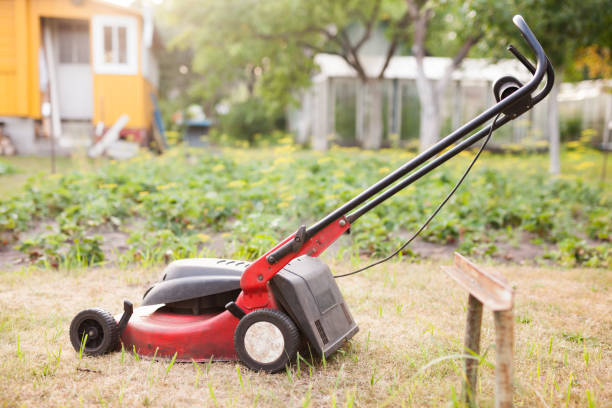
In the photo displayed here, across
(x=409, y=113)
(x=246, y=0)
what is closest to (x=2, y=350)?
(x=246, y=0)

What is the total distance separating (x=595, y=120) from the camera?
20484mm

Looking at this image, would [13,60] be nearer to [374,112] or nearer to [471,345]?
[374,112]

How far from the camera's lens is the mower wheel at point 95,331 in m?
2.41

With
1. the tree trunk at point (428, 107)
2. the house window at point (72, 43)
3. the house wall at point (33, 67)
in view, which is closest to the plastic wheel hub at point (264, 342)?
the house wall at point (33, 67)

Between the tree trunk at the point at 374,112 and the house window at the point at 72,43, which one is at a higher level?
the house window at the point at 72,43

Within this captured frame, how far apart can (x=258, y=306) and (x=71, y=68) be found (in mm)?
13791

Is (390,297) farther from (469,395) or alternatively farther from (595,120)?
(595,120)

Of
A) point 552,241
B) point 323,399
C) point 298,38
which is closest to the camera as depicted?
point 323,399

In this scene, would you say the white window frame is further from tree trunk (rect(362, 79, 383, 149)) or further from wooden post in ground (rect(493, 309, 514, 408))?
wooden post in ground (rect(493, 309, 514, 408))

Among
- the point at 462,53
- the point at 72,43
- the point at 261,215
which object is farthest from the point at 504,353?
the point at 72,43

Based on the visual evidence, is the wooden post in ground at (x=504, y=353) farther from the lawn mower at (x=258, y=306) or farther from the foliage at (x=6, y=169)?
the foliage at (x=6, y=169)

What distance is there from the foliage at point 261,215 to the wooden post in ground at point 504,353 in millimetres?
2254

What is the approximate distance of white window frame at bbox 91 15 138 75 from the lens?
1301 centimetres

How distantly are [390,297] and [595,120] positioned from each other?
2047 cm
